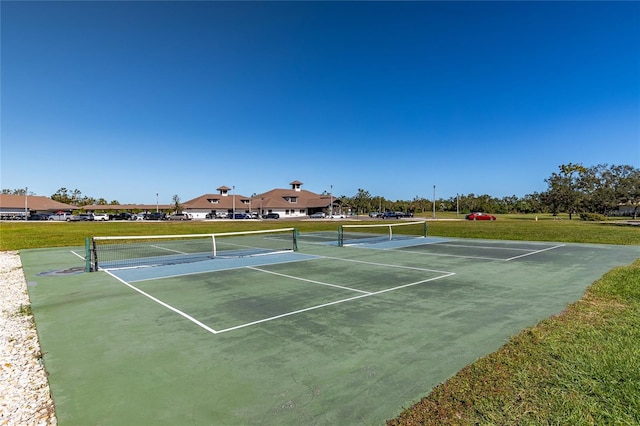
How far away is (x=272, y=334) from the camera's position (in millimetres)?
5547

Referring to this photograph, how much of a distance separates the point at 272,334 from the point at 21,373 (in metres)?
3.31

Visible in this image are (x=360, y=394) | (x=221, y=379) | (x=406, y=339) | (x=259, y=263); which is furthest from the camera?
(x=259, y=263)

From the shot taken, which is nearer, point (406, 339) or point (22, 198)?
point (406, 339)

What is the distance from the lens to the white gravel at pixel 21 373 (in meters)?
3.40

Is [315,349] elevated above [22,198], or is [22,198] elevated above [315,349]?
[22,198]

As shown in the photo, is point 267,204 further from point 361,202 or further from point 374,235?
point 374,235

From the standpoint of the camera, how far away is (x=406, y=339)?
5242 millimetres

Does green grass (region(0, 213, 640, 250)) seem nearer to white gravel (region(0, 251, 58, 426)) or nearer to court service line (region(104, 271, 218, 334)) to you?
court service line (region(104, 271, 218, 334))

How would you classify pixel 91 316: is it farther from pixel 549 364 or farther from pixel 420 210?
pixel 420 210

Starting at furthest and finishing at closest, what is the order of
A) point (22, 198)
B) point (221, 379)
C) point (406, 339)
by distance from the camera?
point (22, 198) < point (406, 339) < point (221, 379)

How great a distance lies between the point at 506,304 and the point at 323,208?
232 feet

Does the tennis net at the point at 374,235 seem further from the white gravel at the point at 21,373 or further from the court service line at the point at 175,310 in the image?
the white gravel at the point at 21,373

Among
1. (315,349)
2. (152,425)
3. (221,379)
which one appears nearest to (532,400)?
(315,349)

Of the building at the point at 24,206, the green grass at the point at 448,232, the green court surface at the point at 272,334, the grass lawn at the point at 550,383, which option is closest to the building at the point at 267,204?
the building at the point at 24,206
